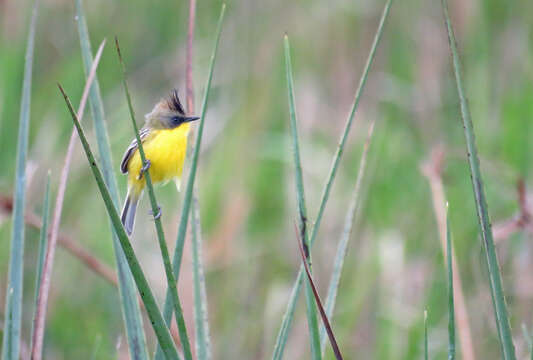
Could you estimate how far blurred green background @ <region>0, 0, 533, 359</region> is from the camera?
3488mm

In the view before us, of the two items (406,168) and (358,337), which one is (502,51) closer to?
(406,168)

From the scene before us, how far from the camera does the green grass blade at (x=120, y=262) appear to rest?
1.46 m

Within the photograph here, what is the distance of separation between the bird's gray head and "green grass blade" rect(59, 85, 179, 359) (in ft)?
1.57

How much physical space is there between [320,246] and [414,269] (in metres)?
0.53

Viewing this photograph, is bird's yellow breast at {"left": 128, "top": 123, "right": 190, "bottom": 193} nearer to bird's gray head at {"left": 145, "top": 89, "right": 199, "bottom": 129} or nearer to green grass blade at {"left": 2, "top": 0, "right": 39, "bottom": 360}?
bird's gray head at {"left": 145, "top": 89, "right": 199, "bottom": 129}

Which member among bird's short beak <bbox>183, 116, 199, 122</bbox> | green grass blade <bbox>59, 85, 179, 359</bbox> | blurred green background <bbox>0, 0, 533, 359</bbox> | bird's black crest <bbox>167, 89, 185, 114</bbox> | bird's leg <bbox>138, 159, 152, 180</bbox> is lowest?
green grass blade <bbox>59, 85, 179, 359</bbox>

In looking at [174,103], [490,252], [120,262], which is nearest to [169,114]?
[174,103]

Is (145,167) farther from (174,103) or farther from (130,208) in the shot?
(130,208)

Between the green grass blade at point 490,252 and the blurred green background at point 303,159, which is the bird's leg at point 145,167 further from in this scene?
the blurred green background at point 303,159

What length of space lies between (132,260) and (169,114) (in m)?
0.60

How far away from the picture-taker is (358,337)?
3.74 meters

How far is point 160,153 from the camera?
1775mm

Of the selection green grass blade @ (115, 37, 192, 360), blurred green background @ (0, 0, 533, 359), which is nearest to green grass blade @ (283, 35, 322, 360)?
green grass blade @ (115, 37, 192, 360)

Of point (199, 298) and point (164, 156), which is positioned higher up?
point (164, 156)
